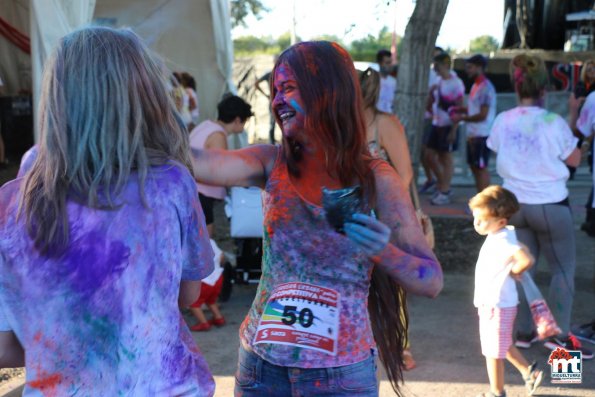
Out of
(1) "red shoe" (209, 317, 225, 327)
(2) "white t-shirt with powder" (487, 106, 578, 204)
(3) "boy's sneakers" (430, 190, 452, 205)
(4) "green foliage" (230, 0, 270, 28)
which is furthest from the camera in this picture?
(4) "green foliage" (230, 0, 270, 28)

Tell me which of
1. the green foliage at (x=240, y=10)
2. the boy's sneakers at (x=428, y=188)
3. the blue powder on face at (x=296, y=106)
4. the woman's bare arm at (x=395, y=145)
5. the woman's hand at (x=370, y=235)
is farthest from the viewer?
the green foliage at (x=240, y=10)

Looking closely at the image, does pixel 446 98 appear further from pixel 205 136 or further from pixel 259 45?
pixel 259 45

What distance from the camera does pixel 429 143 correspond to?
34.8 feet

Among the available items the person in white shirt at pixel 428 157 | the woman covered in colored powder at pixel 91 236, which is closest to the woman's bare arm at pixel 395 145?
the woman covered in colored powder at pixel 91 236

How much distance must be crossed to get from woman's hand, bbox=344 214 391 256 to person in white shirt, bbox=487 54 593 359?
3269mm

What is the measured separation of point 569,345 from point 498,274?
116 cm

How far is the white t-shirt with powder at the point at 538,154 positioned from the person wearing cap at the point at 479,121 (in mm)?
4523

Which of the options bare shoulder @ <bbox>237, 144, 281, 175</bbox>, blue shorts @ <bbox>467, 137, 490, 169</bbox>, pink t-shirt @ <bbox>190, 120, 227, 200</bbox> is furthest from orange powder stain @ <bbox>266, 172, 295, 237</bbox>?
blue shorts @ <bbox>467, 137, 490, 169</bbox>

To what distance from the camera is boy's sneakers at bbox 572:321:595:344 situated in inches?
215

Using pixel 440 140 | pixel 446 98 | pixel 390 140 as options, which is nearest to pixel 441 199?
pixel 440 140

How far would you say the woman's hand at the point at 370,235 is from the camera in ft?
6.74

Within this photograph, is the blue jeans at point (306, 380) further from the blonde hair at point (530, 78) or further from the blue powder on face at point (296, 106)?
the blonde hair at point (530, 78)

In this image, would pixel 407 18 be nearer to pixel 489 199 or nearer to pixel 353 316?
pixel 489 199

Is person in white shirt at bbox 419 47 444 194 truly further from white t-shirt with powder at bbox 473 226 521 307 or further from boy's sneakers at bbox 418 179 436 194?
white t-shirt with powder at bbox 473 226 521 307
